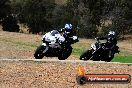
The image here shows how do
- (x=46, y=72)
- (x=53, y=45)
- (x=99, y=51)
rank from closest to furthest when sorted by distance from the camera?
(x=46, y=72)
(x=53, y=45)
(x=99, y=51)

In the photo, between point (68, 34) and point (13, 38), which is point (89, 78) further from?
point (13, 38)

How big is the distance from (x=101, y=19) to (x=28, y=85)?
4792 centimetres

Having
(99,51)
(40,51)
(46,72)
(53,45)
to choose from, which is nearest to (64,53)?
(53,45)

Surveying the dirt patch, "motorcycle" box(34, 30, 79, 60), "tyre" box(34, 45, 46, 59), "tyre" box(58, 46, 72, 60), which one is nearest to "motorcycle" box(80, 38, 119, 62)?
"tyre" box(58, 46, 72, 60)

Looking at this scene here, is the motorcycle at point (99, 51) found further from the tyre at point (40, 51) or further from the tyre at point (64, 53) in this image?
the tyre at point (40, 51)

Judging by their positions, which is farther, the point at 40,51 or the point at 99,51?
the point at 99,51

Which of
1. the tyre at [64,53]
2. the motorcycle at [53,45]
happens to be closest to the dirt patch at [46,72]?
the motorcycle at [53,45]

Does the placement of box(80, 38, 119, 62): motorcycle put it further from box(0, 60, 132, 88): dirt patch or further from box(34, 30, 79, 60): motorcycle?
box(0, 60, 132, 88): dirt patch

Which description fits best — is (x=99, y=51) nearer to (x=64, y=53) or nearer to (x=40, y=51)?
(x=64, y=53)

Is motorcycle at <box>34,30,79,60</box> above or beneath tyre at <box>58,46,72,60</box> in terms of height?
above

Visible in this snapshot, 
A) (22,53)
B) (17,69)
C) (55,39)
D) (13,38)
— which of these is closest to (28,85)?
(17,69)

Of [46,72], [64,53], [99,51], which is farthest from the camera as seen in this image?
[99,51]

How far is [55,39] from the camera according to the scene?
2464cm

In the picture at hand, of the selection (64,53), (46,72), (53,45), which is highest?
(53,45)
